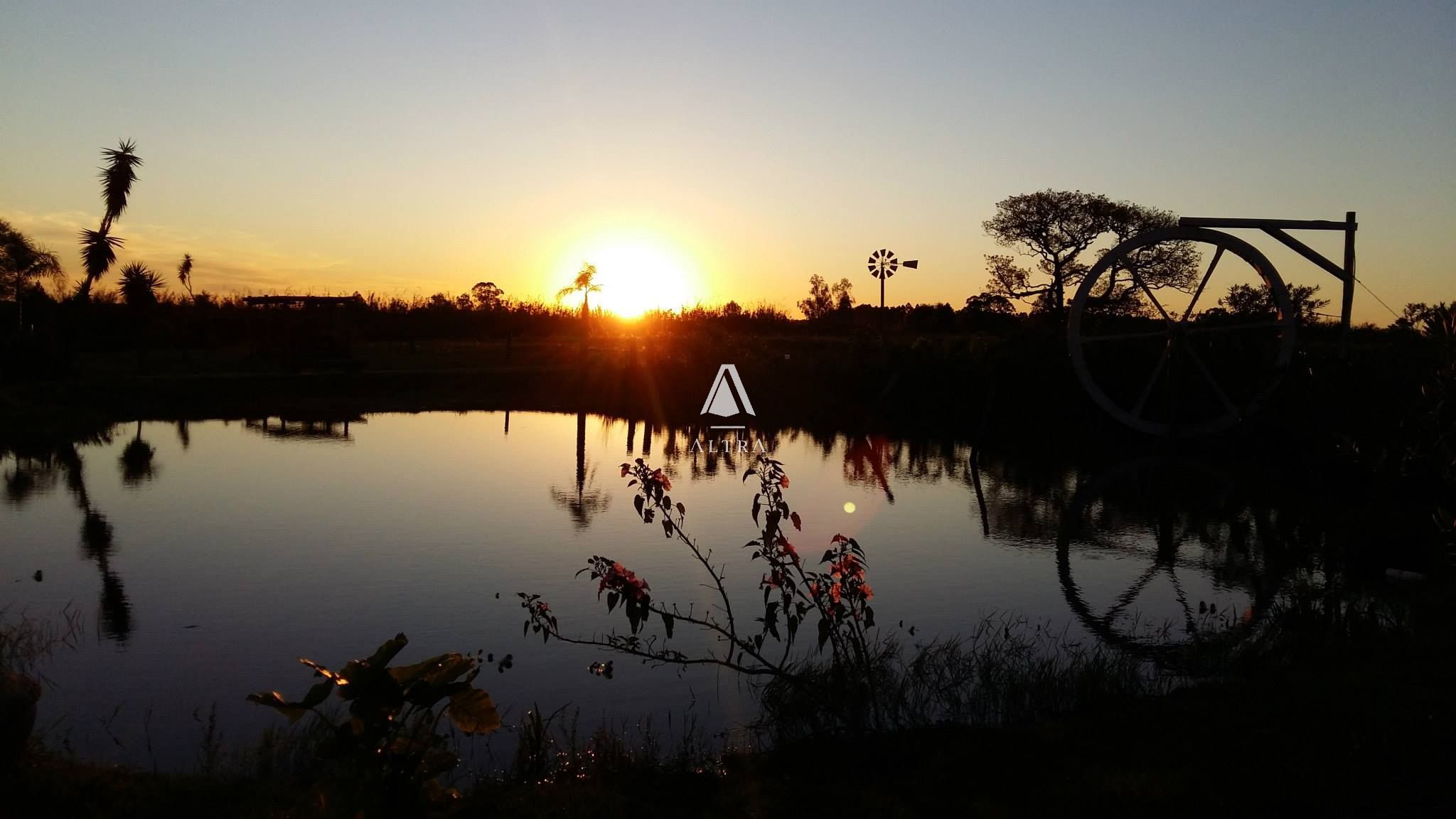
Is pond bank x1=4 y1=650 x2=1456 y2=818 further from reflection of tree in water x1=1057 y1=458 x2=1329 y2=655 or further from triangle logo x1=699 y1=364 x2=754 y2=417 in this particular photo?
triangle logo x1=699 y1=364 x2=754 y2=417

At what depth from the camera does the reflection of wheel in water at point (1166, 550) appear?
9727 millimetres

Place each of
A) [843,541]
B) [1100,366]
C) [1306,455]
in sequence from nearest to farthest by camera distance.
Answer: [843,541] → [1306,455] → [1100,366]

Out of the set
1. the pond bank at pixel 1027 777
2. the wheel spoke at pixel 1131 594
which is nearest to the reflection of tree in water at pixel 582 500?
the wheel spoke at pixel 1131 594

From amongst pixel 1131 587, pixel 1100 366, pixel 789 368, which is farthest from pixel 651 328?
pixel 1131 587

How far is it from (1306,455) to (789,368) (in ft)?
64.4

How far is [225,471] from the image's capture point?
19.3 metres

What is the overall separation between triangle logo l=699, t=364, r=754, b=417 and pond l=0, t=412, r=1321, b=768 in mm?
10850

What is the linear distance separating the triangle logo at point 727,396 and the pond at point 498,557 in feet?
35.6

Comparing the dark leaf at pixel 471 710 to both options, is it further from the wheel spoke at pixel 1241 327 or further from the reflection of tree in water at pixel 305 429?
the reflection of tree in water at pixel 305 429

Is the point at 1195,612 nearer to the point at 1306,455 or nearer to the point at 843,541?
the point at 843,541

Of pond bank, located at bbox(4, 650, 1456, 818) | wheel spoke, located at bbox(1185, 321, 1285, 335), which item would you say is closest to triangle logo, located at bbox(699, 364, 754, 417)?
wheel spoke, located at bbox(1185, 321, 1285, 335)

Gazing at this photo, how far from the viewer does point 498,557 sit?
1251 centimetres

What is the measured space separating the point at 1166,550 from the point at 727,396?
23070 millimetres

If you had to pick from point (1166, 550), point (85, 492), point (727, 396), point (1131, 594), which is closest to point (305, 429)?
point (85, 492)
